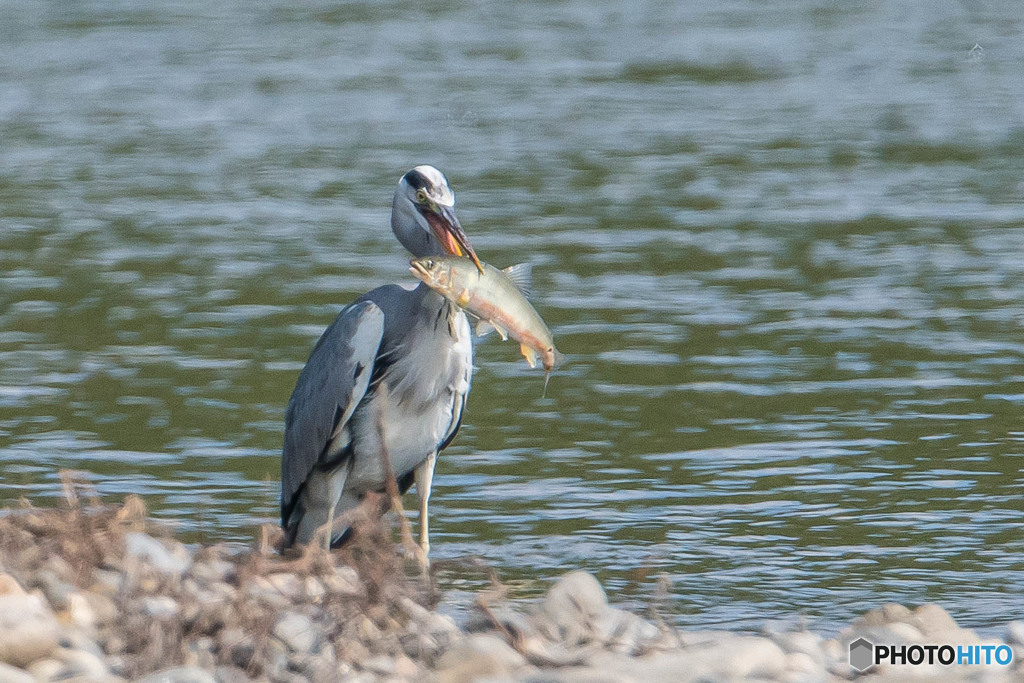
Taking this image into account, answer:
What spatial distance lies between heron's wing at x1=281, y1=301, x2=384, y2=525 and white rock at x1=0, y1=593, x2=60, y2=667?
1861mm

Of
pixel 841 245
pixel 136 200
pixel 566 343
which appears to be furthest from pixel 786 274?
pixel 136 200

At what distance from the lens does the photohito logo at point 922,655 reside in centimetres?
579

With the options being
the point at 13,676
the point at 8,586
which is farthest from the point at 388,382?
the point at 13,676

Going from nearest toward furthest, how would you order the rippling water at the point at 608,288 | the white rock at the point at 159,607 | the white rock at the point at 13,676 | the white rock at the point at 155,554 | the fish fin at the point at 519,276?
the white rock at the point at 13,676 → the white rock at the point at 159,607 → the white rock at the point at 155,554 → the fish fin at the point at 519,276 → the rippling water at the point at 608,288

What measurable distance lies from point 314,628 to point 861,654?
1.82 metres

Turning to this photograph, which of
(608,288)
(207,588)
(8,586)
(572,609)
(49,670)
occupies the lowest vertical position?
(608,288)

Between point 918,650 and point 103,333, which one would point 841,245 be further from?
point 918,650

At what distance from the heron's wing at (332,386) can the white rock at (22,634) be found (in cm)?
186

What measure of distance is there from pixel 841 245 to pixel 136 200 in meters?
5.77

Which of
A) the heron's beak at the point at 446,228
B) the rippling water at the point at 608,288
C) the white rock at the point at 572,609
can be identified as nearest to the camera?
the white rock at the point at 572,609

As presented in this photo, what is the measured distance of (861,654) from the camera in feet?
A: 19.2

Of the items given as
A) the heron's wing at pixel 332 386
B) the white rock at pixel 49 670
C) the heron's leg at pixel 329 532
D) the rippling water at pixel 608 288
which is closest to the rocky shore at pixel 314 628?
the white rock at pixel 49 670

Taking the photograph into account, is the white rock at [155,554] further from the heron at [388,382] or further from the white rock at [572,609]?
the white rock at [572,609]

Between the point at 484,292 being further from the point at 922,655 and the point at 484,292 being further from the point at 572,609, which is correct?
the point at 922,655
